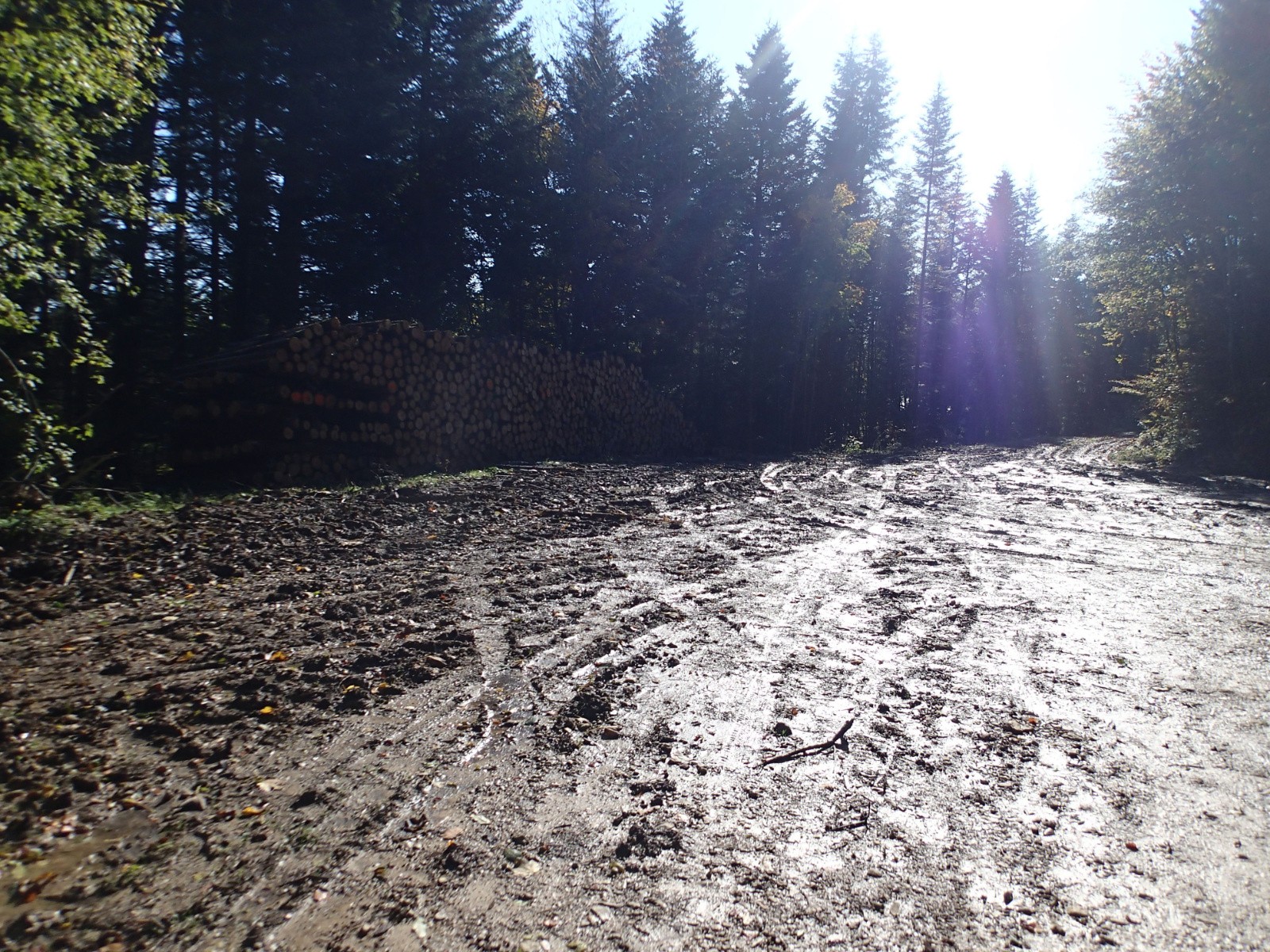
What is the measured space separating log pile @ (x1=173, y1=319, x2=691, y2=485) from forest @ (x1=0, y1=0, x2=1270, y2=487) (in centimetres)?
73

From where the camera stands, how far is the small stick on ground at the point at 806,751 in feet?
9.86

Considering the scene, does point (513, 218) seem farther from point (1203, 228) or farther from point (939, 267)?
point (939, 267)

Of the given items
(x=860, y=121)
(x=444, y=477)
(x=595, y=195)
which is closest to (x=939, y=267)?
(x=860, y=121)

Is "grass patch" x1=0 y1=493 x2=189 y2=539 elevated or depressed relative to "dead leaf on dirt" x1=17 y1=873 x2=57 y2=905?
elevated

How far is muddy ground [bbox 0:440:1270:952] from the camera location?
2090 mm

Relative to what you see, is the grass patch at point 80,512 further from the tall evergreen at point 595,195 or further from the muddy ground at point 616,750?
the tall evergreen at point 595,195

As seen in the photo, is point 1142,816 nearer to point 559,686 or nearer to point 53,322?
point 559,686

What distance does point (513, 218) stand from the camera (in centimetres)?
1855

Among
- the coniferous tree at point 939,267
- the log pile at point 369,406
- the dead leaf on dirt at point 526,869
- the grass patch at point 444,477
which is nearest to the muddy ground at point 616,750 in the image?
the dead leaf on dirt at point 526,869

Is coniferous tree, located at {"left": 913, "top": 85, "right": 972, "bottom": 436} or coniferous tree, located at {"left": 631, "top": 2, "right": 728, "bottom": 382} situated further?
coniferous tree, located at {"left": 913, "top": 85, "right": 972, "bottom": 436}

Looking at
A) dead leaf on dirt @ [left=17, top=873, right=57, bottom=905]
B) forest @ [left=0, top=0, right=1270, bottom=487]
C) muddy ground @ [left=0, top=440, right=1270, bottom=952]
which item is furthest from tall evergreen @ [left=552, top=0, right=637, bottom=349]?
dead leaf on dirt @ [left=17, top=873, right=57, bottom=905]

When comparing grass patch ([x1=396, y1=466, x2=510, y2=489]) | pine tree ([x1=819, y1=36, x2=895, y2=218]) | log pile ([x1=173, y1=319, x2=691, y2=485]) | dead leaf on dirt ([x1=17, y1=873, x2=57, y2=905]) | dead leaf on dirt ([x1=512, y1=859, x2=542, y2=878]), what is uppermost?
pine tree ([x1=819, y1=36, x2=895, y2=218])

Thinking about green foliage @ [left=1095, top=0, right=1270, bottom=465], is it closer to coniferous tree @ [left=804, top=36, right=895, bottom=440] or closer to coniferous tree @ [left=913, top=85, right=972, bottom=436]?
coniferous tree @ [left=804, top=36, right=895, bottom=440]

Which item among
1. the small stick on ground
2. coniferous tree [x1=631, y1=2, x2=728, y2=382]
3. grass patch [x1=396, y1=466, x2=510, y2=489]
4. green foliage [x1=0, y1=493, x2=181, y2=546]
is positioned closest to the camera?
the small stick on ground
